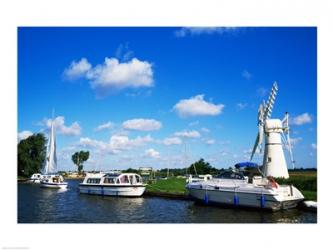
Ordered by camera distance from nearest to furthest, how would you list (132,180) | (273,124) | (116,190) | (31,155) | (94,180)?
(273,124), (116,190), (132,180), (94,180), (31,155)

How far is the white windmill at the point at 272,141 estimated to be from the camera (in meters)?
23.9

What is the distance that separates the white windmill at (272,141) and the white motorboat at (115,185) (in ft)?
29.3

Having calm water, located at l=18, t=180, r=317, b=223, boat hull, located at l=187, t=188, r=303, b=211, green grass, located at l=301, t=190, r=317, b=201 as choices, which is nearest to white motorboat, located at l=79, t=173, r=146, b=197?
calm water, located at l=18, t=180, r=317, b=223

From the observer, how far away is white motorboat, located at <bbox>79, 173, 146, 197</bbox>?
92.0 feet

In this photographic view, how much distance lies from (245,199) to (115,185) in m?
12.2

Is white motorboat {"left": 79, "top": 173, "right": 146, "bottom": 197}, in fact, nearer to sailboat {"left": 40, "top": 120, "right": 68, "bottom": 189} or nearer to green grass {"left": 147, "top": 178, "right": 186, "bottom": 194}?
green grass {"left": 147, "top": 178, "right": 186, "bottom": 194}

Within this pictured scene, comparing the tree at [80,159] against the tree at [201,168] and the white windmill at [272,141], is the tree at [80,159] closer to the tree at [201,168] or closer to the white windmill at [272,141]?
the tree at [201,168]

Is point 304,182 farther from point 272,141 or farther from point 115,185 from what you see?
point 115,185

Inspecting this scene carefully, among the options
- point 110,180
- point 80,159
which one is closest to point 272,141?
point 110,180

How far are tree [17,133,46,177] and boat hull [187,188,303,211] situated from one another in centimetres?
3127

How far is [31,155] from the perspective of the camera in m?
50.1
